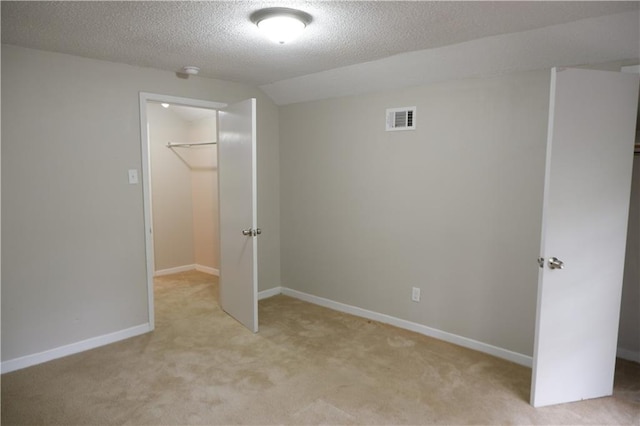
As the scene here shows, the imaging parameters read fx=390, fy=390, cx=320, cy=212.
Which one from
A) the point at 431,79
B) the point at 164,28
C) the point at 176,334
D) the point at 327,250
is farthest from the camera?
the point at 327,250

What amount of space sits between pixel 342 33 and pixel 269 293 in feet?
9.41

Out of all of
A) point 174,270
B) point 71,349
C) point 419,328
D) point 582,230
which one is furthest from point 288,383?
point 174,270

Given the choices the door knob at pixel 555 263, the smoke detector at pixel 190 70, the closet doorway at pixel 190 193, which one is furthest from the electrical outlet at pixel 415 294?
the smoke detector at pixel 190 70

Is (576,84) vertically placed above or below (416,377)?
above

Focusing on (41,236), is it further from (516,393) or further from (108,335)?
(516,393)

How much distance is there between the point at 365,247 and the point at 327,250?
1.57 ft

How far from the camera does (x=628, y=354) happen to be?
2.73 meters

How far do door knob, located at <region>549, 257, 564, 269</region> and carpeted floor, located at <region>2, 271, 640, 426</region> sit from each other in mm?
850

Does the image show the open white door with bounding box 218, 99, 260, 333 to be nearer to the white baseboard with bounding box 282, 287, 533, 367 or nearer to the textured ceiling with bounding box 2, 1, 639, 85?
the textured ceiling with bounding box 2, 1, 639, 85

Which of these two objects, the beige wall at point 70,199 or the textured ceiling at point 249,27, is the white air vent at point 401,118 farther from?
the beige wall at point 70,199

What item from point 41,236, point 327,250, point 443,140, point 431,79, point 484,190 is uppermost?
point 431,79

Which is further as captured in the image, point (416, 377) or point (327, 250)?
point (327, 250)

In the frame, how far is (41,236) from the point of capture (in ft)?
9.21

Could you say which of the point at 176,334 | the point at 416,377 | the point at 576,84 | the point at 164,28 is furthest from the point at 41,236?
the point at 576,84
